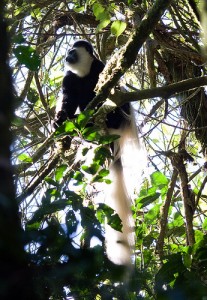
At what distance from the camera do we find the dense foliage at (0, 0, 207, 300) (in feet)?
2.50

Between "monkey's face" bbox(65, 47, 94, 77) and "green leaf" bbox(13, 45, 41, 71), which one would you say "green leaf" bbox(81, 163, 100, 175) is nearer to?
"green leaf" bbox(13, 45, 41, 71)

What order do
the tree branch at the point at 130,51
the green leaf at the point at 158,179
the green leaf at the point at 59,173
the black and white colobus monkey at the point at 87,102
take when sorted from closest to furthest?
1. the green leaf at the point at 59,173
2. the tree branch at the point at 130,51
3. the green leaf at the point at 158,179
4. the black and white colobus monkey at the point at 87,102

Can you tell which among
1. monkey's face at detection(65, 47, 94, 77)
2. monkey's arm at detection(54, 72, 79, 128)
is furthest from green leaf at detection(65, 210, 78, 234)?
monkey's face at detection(65, 47, 94, 77)

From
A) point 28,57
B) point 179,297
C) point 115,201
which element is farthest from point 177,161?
point 179,297

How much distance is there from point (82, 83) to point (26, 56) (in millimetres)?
2233

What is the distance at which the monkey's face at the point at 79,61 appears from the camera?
11.8 ft

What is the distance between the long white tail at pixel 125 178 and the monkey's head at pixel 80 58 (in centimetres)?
55

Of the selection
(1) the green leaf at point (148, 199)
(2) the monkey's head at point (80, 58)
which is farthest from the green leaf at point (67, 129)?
(2) the monkey's head at point (80, 58)

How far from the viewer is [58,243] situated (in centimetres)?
79

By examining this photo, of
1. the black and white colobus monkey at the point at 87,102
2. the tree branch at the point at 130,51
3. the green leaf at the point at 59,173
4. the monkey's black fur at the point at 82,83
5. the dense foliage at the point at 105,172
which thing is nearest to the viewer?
the dense foliage at the point at 105,172

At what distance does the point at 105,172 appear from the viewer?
1.41m

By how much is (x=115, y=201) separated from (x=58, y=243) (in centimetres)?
186

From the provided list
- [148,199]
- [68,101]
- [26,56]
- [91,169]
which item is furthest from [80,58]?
[91,169]

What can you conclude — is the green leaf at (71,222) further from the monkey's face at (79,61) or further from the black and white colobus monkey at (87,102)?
the monkey's face at (79,61)
